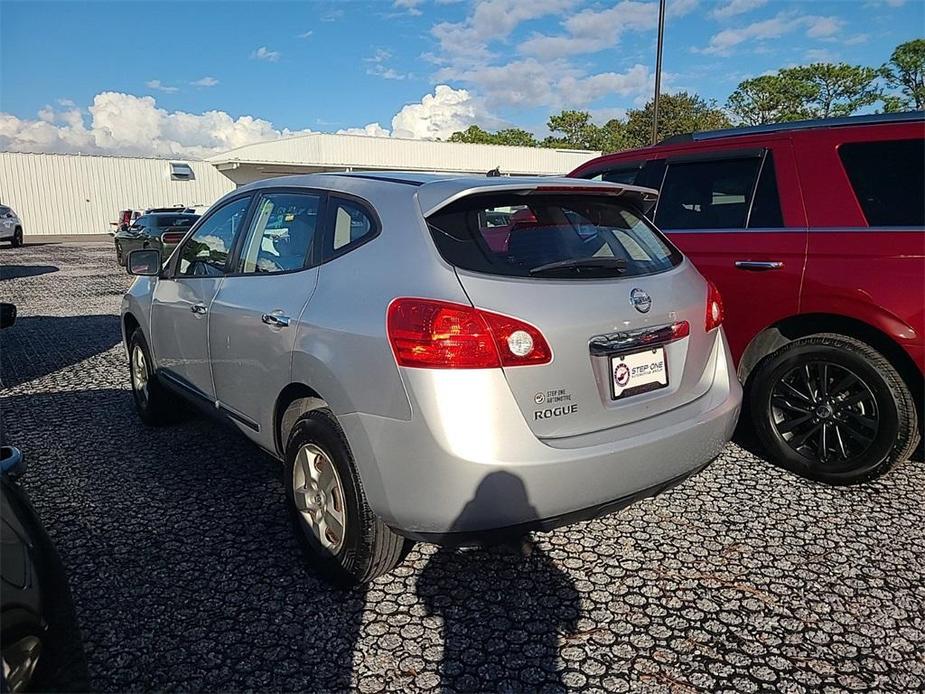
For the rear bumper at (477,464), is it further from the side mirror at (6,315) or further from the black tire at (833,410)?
the black tire at (833,410)

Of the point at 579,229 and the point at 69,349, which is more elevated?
the point at 579,229

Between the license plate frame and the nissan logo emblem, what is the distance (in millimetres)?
159

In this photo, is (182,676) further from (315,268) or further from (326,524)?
(315,268)

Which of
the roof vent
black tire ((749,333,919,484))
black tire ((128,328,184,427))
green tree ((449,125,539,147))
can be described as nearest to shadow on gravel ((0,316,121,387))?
black tire ((128,328,184,427))

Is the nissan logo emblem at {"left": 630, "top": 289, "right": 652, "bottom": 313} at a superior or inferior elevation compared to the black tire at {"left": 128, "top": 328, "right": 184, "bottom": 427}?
superior

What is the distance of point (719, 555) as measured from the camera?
3.00 m

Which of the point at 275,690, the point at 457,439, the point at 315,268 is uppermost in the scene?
the point at 315,268

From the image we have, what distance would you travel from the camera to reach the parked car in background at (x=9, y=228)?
958 inches

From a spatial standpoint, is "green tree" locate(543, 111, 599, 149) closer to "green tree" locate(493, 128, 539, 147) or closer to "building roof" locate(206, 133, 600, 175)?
"green tree" locate(493, 128, 539, 147)

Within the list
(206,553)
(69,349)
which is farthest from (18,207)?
(206,553)

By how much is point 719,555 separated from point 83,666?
8.22ft

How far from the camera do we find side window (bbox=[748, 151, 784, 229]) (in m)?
3.83

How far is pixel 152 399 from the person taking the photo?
461 cm

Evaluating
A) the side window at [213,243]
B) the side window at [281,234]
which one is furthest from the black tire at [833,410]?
the side window at [213,243]
